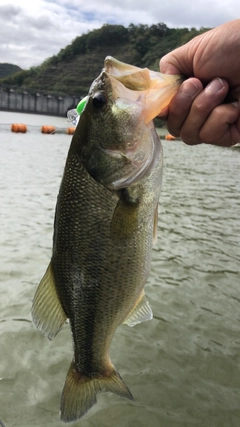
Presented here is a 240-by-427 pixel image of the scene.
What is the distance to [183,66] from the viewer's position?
2611 mm

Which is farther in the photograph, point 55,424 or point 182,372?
point 182,372

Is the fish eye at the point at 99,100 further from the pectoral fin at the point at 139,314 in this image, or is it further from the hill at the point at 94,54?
the hill at the point at 94,54

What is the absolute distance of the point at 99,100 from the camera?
1941 mm

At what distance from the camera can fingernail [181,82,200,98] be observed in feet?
7.59

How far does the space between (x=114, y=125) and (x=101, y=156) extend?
0.54 feet

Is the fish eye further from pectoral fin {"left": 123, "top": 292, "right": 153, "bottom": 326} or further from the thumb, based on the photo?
pectoral fin {"left": 123, "top": 292, "right": 153, "bottom": 326}

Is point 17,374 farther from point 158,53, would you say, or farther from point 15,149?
point 158,53

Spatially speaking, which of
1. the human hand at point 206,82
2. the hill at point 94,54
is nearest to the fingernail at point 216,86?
the human hand at point 206,82

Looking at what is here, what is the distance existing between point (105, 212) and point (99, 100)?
0.55 meters

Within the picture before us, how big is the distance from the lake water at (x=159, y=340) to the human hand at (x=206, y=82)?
4.65 feet

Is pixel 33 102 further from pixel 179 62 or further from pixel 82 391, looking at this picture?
pixel 82 391

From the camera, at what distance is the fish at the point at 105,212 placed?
1.97m

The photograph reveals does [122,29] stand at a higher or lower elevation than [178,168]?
higher

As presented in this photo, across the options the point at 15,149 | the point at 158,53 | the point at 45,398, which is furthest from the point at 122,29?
the point at 45,398
